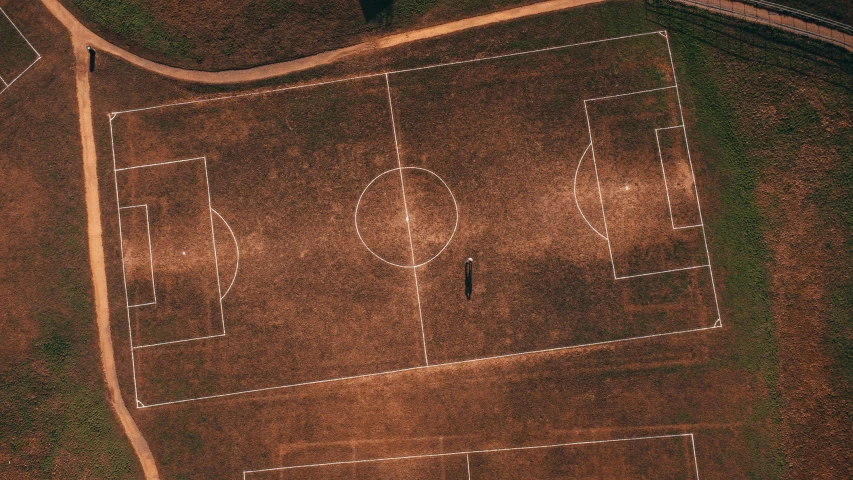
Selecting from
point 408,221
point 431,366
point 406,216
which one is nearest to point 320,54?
point 406,216

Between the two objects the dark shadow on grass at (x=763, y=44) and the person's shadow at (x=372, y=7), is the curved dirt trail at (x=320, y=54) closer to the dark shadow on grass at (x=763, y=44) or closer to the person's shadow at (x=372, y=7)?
the person's shadow at (x=372, y=7)

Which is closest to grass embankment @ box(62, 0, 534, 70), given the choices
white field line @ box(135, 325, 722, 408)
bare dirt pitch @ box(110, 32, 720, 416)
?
bare dirt pitch @ box(110, 32, 720, 416)

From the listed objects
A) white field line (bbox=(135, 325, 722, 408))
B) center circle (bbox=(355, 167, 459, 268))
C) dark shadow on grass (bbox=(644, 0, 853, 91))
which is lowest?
white field line (bbox=(135, 325, 722, 408))

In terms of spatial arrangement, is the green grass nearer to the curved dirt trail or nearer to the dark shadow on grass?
the curved dirt trail

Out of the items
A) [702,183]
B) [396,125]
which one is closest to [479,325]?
[396,125]

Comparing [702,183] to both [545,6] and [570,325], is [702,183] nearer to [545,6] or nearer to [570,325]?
[570,325]

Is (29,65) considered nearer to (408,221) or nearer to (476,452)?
(408,221)

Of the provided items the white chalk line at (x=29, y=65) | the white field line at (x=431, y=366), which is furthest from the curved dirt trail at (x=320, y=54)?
the white field line at (x=431, y=366)
